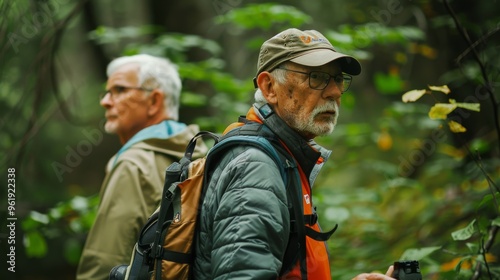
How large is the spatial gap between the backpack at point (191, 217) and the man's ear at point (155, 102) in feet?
5.64

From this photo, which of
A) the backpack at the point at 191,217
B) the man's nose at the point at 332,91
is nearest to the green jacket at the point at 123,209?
the backpack at the point at 191,217

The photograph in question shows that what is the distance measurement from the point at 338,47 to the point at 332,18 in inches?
223

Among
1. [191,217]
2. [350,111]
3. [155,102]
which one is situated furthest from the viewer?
[350,111]

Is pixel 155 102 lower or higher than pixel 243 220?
lower

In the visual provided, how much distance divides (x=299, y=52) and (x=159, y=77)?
72.7 inches

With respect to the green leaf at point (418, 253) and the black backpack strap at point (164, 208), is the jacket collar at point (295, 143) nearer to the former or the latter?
the black backpack strap at point (164, 208)

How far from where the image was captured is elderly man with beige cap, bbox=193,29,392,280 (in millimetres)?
2242

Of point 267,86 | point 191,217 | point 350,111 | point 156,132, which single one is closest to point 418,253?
point 267,86

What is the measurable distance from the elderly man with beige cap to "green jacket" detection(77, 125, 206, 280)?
1.32 metres

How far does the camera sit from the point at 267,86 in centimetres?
273

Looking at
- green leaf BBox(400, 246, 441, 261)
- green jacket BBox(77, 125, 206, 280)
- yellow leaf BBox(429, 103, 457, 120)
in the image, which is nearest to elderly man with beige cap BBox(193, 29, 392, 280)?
yellow leaf BBox(429, 103, 457, 120)

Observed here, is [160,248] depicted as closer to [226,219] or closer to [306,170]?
[226,219]

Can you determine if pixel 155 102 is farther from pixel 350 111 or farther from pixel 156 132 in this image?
pixel 350 111

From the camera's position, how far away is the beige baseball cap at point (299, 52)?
8.57 ft
